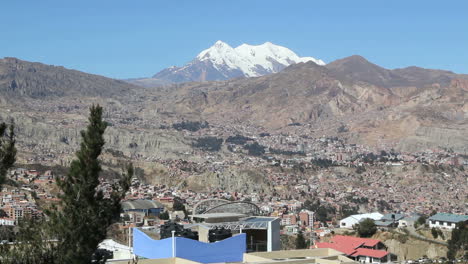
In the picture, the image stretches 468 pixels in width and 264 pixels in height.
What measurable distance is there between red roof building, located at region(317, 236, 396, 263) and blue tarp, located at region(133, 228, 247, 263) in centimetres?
3033

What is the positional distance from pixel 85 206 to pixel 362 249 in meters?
53.9

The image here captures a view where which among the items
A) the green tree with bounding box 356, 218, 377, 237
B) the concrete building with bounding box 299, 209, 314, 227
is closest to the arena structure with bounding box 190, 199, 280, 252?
the green tree with bounding box 356, 218, 377, 237

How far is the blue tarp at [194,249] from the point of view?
3872 cm

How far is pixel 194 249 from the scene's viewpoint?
3891cm

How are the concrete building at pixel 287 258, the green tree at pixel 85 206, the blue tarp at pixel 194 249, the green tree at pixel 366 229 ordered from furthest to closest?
1. the green tree at pixel 366 229
2. the blue tarp at pixel 194 249
3. the concrete building at pixel 287 258
4. the green tree at pixel 85 206

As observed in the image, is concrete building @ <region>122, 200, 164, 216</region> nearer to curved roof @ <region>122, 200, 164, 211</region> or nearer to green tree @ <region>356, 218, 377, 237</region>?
curved roof @ <region>122, 200, 164, 211</region>

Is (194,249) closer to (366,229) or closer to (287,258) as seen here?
(287,258)

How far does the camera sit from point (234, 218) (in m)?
49.2

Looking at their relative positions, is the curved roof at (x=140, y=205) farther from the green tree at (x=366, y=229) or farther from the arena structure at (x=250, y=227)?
the arena structure at (x=250, y=227)

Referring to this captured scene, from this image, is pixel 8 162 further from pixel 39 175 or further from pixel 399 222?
pixel 39 175

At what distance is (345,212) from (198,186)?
4158 cm

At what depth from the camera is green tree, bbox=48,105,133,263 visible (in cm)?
2458

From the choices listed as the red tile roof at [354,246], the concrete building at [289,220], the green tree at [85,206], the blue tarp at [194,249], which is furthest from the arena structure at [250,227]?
the concrete building at [289,220]

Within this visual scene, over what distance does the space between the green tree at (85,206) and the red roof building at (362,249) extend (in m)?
46.5
